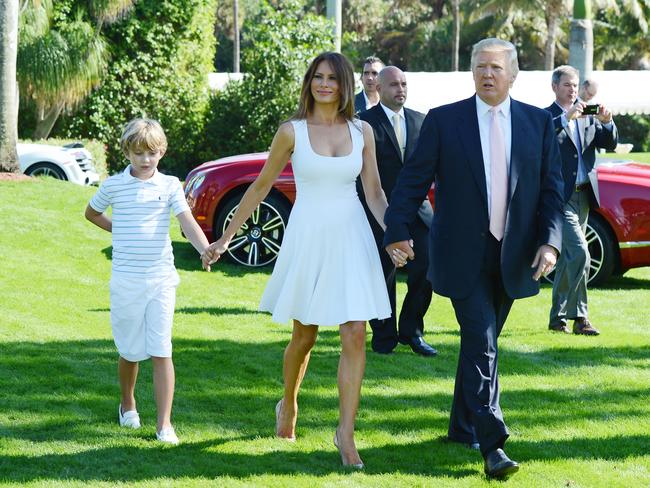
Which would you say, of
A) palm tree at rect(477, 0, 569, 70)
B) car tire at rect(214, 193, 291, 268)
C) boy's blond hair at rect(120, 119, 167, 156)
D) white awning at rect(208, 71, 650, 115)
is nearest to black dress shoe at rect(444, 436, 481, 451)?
boy's blond hair at rect(120, 119, 167, 156)

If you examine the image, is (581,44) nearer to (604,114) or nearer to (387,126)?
(604,114)

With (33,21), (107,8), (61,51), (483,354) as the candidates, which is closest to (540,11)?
(107,8)

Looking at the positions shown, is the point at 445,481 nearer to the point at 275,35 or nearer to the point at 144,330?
the point at 144,330

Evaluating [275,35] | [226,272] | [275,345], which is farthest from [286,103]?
[275,345]

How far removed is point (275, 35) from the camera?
2361 centimetres

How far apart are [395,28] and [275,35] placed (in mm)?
39013

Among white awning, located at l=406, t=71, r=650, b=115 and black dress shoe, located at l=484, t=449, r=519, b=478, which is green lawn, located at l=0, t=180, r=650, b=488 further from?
white awning, located at l=406, t=71, r=650, b=115

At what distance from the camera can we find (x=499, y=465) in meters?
5.26

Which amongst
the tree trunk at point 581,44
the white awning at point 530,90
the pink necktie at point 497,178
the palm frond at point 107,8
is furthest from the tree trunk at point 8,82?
the white awning at point 530,90

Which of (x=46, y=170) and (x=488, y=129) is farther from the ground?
(x=488, y=129)

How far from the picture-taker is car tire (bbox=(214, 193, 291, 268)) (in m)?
12.0

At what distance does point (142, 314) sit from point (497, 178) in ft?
6.41

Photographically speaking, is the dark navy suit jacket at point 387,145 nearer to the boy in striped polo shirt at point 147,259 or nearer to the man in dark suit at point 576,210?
the man in dark suit at point 576,210

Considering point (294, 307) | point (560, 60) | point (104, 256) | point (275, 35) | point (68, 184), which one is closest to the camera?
point (294, 307)
